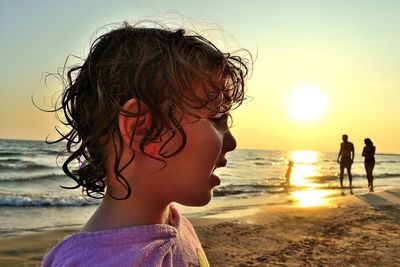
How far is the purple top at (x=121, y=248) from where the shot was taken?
127 centimetres

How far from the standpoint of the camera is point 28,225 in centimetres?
989

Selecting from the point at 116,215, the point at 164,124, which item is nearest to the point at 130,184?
the point at 116,215

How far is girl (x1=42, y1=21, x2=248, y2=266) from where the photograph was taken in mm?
1327

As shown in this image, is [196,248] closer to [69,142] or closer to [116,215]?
[116,215]

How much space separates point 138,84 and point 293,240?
20.7ft

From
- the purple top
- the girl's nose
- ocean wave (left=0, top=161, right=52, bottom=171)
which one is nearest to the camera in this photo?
the purple top

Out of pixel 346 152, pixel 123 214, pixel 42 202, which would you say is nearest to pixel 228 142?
pixel 123 214

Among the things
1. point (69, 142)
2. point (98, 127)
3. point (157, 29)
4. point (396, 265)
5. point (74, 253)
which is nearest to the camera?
point (74, 253)

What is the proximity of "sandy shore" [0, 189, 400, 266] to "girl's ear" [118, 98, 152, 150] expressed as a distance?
463 centimetres

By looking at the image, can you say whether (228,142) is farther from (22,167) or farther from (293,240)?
(22,167)

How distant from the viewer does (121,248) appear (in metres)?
1.30

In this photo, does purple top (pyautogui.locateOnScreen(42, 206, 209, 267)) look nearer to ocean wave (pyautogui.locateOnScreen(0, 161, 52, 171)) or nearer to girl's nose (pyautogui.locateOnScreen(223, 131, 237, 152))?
girl's nose (pyautogui.locateOnScreen(223, 131, 237, 152))

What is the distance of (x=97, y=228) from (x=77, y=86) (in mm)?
454

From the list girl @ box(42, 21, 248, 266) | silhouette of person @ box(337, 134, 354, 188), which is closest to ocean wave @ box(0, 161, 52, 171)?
silhouette of person @ box(337, 134, 354, 188)
